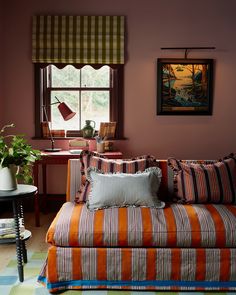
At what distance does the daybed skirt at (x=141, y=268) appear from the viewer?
2750 mm

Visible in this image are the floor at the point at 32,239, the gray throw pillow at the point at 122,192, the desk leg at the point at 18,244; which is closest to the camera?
the desk leg at the point at 18,244

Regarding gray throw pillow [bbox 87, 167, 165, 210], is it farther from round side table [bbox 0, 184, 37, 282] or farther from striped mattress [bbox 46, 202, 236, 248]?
round side table [bbox 0, 184, 37, 282]

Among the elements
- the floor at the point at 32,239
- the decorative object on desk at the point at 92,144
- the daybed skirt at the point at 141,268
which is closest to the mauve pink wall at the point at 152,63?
the decorative object on desk at the point at 92,144

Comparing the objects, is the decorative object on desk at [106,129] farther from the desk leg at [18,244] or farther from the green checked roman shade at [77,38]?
the desk leg at [18,244]

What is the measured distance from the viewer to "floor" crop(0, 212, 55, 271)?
3.40 m

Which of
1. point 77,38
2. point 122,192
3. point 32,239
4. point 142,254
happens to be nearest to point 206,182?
point 122,192

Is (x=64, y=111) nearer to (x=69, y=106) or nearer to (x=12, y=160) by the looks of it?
(x=69, y=106)

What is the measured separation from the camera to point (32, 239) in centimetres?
388

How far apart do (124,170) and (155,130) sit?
6.20 ft

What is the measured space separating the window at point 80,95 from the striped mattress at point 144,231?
238 centimetres

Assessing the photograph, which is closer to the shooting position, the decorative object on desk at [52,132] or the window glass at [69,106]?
the decorative object on desk at [52,132]

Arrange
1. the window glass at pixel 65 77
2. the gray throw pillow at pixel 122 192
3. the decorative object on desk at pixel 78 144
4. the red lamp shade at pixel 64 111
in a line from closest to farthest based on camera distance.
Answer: the gray throw pillow at pixel 122 192
the red lamp shade at pixel 64 111
the decorative object on desk at pixel 78 144
the window glass at pixel 65 77

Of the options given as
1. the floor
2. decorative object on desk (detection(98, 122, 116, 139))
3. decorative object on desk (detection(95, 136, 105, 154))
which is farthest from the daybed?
decorative object on desk (detection(98, 122, 116, 139))

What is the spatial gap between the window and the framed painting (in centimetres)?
51
